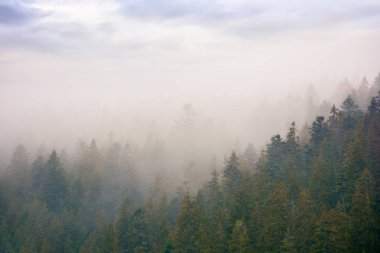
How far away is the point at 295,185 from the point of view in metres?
58.1

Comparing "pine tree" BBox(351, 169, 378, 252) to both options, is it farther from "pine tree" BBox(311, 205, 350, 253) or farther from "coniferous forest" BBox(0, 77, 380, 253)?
"pine tree" BBox(311, 205, 350, 253)

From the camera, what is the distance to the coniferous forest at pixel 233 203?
47688 mm

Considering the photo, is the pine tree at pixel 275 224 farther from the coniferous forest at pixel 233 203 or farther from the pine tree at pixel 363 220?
the pine tree at pixel 363 220

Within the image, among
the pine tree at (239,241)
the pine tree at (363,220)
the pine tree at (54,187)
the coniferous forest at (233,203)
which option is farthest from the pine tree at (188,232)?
the pine tree at (54,187)

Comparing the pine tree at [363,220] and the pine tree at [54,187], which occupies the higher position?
the pine tree at [54,187]

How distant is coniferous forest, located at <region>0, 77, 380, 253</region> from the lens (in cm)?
4769

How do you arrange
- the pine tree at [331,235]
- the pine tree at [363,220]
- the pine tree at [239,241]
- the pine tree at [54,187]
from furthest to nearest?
the pine tree at [54,187] → the pine tree at [239,241] → the pine tree at [363,220] → the pine tree at [331,235]

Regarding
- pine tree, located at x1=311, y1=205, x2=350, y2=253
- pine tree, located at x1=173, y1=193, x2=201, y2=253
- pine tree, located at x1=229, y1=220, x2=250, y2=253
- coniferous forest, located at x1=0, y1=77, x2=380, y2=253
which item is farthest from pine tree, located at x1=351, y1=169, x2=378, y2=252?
pine tree, located at x1=173, y1=193, x2=201, y2=253

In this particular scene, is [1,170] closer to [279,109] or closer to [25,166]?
[25,166]

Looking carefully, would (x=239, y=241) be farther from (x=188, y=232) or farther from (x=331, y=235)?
(x=331, y=235)

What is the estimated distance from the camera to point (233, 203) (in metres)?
59.2

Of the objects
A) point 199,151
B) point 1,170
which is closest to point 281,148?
→ point 199,151

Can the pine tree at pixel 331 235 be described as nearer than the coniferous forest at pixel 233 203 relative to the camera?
Yes

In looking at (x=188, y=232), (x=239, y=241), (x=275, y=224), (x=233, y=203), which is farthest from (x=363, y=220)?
(x=188, y=232)
